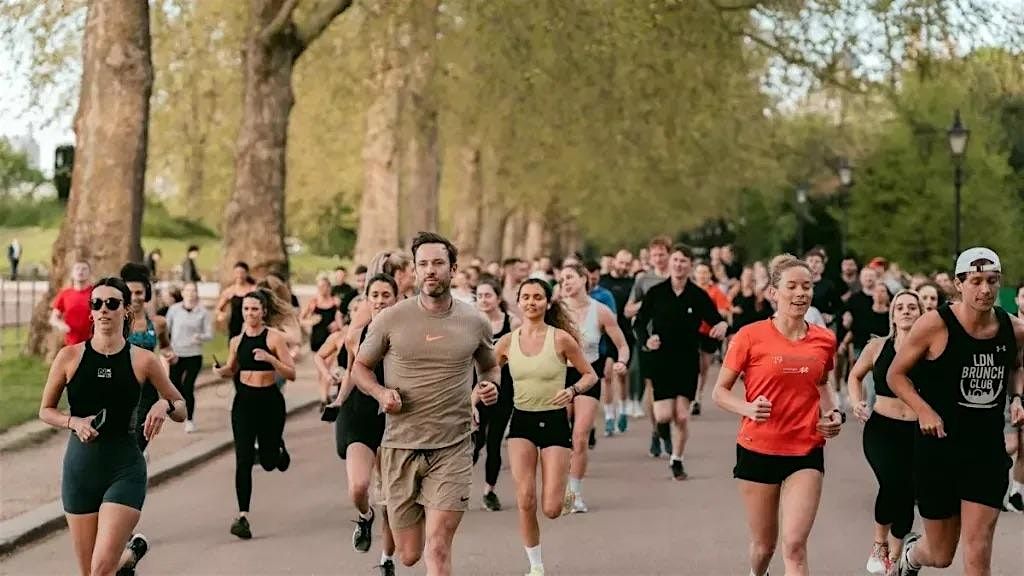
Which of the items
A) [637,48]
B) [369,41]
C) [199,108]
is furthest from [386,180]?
[637,48]

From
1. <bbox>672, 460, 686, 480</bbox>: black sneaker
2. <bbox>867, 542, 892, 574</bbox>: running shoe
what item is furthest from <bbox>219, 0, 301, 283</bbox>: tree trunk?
<bbox>867, 542, 892, 574</bbox>: running shoe

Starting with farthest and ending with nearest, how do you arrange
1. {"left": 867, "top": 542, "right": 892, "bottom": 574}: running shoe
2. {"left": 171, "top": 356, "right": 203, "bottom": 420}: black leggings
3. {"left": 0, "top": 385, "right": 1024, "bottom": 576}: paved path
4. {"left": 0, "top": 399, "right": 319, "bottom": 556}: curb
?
{"left": 171, "top": 356, "right": 203, "bottom": 420}: black leggings < {"left": 0, "top": 399, "right": 319, "bottom": 556}: curb < {"left": 0, "top": 385, "right": 1024, "bottom": 576}: paved path < {"left": 867, "top": 542, "right": 892, "bottom": 574}: running shoe

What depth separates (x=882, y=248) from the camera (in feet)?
199

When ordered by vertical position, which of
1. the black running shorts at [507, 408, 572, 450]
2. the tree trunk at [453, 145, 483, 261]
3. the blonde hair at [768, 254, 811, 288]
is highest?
the tree trunk at [453, 145, 483, 261]

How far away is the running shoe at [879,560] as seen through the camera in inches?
362

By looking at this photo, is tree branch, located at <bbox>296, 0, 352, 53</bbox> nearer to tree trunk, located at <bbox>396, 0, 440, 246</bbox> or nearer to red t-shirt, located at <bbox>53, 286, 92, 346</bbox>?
tree trunk, located at <bbox>396, 0, 440, 246</bbox>

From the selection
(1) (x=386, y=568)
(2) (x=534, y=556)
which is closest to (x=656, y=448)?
(2) (x=534, y=556)

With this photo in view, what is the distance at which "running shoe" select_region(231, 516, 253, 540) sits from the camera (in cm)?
1057

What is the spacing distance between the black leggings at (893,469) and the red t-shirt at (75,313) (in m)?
7.63

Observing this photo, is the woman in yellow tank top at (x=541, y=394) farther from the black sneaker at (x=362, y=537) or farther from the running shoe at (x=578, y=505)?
the running shoe at (x=578, y=505)

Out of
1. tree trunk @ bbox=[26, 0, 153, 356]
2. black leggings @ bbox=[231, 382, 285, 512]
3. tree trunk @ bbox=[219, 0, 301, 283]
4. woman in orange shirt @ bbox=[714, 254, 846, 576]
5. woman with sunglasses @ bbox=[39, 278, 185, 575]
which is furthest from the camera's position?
tree trunk @ bbox=[219, 0, 301, 283]

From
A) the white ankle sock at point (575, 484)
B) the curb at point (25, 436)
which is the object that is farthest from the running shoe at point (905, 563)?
the curb at point (25, 436)

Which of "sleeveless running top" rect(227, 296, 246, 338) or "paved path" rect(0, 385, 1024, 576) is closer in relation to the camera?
"paved path" rect(0, 385, 1024, 576)

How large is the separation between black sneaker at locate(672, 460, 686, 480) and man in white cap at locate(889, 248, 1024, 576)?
242 inches
